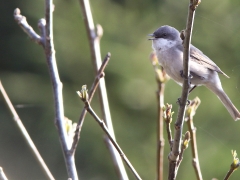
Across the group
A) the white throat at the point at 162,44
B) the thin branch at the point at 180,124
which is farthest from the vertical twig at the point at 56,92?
the white throat at the point at 162,44

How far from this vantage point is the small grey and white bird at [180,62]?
346 centimetres

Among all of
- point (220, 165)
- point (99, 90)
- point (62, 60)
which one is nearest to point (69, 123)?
point (99, 90)

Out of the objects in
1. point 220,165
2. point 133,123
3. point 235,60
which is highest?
point 235,60

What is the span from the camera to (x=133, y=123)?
727 centimetres

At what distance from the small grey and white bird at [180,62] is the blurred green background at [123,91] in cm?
292

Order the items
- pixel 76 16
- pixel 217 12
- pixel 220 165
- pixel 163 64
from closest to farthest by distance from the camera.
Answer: pixel 163 64 < pixel 220 165 < pixel 217 12 < pixel 76 16

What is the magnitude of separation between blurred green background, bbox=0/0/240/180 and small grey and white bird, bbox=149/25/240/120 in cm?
292

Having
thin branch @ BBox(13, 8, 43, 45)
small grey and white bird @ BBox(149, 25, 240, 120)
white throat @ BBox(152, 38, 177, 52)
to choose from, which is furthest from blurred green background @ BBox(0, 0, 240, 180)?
thin branch @ BBox(13, 8, 43, 45)

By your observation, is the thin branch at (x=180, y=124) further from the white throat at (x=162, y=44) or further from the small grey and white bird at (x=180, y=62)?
the white throat at (x=162, y=44)

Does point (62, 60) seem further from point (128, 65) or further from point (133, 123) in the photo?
point (133, 123)

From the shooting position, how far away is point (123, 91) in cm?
728

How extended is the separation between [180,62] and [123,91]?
3902 mm

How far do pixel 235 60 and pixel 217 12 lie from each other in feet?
2.86

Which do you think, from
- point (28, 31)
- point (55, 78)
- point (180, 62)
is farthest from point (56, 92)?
point (180, 62)
